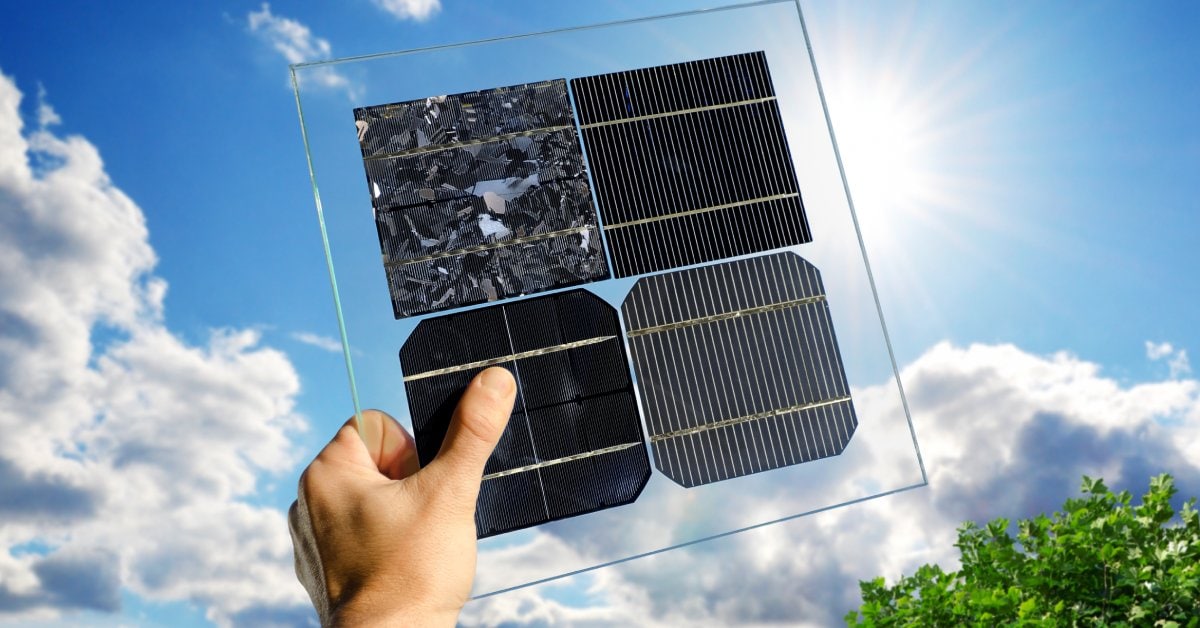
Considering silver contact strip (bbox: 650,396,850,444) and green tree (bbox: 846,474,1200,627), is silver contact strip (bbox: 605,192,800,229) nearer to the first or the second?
silver contact strip (bbox: 650,396,850,444)

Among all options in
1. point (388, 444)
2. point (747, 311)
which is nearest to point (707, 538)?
point (747, 311)

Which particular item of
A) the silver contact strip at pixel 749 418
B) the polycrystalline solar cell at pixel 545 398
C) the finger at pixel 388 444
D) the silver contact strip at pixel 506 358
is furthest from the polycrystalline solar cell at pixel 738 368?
the finger at pixel 388 444

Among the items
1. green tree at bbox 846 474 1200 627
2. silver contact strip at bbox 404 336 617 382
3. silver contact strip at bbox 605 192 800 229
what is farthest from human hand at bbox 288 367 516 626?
green tree at bbox 846 474 1200 627

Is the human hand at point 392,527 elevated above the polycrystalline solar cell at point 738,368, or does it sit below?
below

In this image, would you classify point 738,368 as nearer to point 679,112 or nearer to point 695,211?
point 695,211

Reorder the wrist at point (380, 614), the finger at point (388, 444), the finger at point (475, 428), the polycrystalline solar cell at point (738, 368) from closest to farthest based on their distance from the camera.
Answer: the wrist at point (380, 614) → the finger at point (475, 428) → the finger at point (388, 444) → the polycrystalline solar cell at point (738, 368)

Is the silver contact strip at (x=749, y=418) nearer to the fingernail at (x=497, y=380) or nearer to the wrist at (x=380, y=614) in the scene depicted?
the fingernail at (x=497, y=380)

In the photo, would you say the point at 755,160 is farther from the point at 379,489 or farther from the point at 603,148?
the point at 379,489
